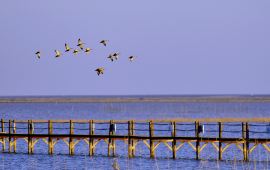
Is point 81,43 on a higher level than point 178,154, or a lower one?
higher

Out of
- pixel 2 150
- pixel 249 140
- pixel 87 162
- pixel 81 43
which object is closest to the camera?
pixel 81 43

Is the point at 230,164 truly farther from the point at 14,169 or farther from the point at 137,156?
the point at 14,169

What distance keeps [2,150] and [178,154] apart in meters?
12.3

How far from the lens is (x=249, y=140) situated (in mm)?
52781

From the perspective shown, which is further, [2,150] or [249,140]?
[2,150]

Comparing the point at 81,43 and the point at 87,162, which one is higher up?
the point at 81,43

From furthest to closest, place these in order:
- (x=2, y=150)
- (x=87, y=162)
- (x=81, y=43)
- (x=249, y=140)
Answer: (x=2, y=150), (x=87, y=162), (x=249, y=140), (x=81, y=43)

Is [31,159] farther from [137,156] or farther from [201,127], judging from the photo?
[201,127]

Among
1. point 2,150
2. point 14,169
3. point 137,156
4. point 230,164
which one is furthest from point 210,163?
point 2,150

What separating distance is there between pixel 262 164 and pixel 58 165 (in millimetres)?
11746

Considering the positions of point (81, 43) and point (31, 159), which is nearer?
point (81, 43)

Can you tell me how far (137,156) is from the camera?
60.0 m

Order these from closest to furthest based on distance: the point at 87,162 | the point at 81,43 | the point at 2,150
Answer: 1. the point at 81,43
2. the point at 87,162
3. the point at 2,150

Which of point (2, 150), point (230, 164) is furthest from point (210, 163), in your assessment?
point (2, 150)
